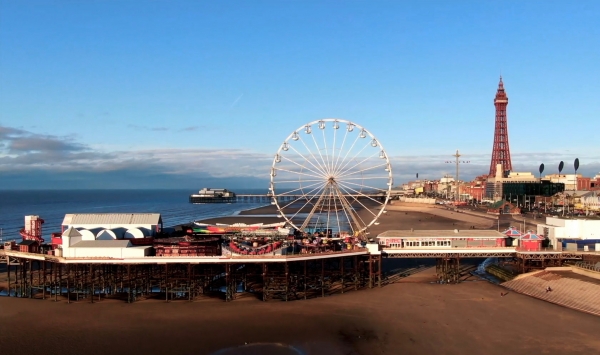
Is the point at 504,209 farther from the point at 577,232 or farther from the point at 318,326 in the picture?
the point at 318,326

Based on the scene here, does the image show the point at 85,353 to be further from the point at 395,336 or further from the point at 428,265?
the point at 428,265

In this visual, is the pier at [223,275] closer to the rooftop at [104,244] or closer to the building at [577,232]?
the rooftop at [104,244]

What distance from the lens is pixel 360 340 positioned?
96.9 feet

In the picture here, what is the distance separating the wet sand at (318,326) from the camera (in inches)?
1119

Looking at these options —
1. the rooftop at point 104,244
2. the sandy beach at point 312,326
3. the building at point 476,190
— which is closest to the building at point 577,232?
the sandy beach at point 312,326

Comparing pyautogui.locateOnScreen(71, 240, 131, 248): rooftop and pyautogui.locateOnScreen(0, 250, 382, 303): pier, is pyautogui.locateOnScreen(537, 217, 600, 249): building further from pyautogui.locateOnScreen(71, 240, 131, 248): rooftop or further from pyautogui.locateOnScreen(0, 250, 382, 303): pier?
pyautogui.locateOnScreen(71, 240, 131, 248): rooftop

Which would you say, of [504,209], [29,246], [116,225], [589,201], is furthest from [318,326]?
[589,201]

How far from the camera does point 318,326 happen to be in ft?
105

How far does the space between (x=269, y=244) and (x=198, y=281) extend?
21.9ft

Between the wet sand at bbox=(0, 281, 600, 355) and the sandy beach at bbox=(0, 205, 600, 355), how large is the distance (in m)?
0.06

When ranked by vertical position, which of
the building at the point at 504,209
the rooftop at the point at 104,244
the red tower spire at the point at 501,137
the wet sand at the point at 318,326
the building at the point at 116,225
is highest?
the red tower spire at the point at 501,137

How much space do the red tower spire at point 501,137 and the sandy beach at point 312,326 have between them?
138 m

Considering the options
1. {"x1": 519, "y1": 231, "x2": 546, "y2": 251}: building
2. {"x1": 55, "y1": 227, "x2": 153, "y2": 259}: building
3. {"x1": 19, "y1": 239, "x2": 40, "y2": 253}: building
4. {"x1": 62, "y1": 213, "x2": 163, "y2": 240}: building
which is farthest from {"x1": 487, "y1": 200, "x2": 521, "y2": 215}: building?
{"x1": 19, "y1": 239, "x2": 40, "y2": 253}: building

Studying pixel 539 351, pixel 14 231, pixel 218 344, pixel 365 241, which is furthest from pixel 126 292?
pixel 14 231
